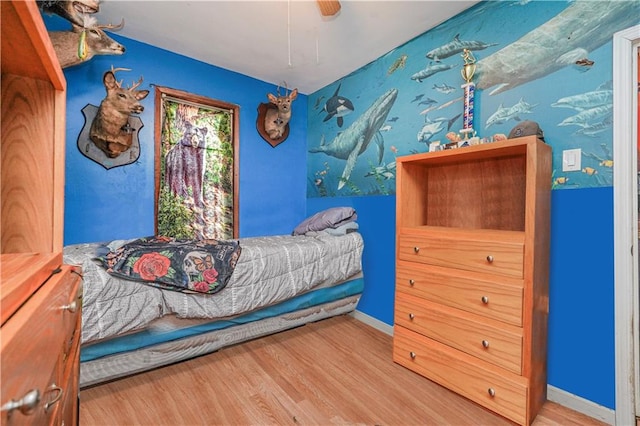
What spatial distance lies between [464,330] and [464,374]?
25 centimetres

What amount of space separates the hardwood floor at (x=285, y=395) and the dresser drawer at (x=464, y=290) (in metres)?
0.53

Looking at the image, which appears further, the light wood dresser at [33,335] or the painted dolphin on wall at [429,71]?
the painted dolphin on wall at [429,71]

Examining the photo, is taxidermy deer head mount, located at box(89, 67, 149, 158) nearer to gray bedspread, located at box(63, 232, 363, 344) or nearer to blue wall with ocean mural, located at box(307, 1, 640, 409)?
gray bedspread, located at box(63, 232, 363, 344)

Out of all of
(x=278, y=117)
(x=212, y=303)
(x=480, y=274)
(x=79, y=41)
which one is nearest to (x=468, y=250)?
(x=480, y=274)

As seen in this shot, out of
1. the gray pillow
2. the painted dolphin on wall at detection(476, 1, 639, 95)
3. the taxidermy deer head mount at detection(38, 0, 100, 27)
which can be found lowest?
the gray pillow

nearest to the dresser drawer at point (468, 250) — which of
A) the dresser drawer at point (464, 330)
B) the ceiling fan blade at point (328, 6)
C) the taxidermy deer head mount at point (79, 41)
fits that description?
the dresser drawer at point (464, 330)

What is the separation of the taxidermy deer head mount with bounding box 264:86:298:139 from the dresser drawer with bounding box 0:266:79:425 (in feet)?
9.43

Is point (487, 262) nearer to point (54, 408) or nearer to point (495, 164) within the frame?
point (495, 164)

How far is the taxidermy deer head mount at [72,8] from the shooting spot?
6.39 ft

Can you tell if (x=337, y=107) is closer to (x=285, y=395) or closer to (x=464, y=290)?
(x=464, y=290)

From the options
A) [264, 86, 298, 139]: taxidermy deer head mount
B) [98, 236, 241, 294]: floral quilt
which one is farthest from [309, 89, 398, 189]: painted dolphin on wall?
[98, 236, 241, 294]: floral quilt

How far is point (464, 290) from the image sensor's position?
1.70 metres

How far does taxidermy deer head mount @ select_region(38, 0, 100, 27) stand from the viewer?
76.7 inches

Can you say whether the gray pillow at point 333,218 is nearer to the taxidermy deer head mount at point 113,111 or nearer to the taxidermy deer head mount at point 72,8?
the taxidermy deer head mount at point 113,111
